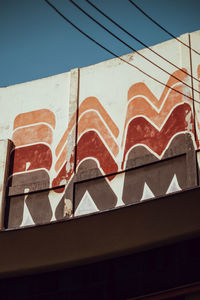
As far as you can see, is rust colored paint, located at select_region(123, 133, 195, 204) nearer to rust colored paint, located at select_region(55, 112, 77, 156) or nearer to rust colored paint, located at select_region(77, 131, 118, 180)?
rust colored paint, located at select_region(77, 131, 118, 180)

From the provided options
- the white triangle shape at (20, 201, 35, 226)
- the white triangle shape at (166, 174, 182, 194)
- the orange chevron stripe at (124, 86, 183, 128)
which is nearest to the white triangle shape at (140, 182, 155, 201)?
the white triangle shape at (166, 174, 182, 194)

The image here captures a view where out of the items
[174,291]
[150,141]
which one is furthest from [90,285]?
[150,141]

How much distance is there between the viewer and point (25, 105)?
1583cm

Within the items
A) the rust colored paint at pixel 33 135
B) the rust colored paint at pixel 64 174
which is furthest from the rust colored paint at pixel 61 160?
the rust colored paint at pixel 33 135

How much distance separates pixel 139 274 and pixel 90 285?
2.33 ft

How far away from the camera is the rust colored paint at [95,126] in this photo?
14.3 metres

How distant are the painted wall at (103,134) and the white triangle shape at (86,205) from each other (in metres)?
0.02

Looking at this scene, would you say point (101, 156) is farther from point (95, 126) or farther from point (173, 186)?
point (173, 186)

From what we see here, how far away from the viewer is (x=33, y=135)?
50.9ft

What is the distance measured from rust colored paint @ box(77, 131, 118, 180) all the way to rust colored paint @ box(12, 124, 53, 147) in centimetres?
101

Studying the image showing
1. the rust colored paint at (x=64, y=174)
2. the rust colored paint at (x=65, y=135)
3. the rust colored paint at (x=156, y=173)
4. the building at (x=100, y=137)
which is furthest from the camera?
the rust colored paint at (x=65, y=135)

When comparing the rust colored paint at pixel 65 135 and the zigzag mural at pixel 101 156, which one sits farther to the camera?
the rust colored paint at pixel 65 135

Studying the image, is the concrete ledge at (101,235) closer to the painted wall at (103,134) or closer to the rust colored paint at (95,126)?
the painted wall at (103,134)

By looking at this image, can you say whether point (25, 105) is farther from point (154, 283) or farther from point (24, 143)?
point (154, 283)
